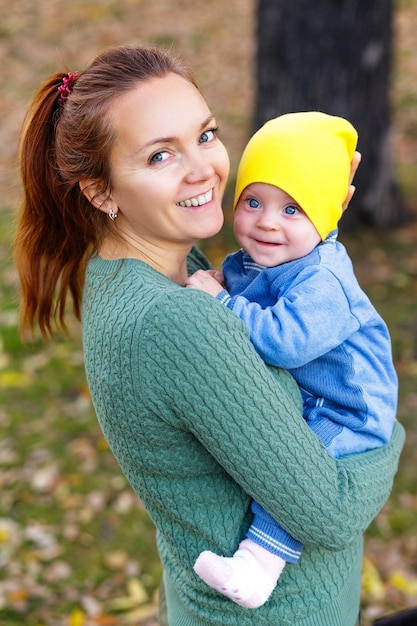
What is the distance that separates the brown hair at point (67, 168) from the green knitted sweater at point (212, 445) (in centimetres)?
19

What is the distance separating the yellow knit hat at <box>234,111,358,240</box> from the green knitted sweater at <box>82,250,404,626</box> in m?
0.41

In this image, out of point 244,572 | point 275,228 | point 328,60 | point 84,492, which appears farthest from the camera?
point 328,60

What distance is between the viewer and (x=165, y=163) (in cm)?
196

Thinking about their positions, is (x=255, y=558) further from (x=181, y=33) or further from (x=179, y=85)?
(x=181, y=33)


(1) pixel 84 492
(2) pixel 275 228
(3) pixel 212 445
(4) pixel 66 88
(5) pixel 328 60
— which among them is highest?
(4) pixel 66 88

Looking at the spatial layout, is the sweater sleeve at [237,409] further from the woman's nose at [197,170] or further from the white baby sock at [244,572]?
the woman's nose at [197,170]

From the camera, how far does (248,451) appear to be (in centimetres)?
176

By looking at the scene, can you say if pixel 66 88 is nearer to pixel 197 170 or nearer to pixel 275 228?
pixel 197 170

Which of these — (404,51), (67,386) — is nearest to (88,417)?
(67,386)

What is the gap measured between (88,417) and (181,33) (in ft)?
26.5

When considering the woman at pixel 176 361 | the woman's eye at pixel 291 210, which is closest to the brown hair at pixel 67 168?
the woman at pixel 176 361

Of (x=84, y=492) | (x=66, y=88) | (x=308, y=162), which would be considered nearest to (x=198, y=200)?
(x=308, y=162)

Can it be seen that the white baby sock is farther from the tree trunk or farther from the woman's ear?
the tree trunk

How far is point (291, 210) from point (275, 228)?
72mm
